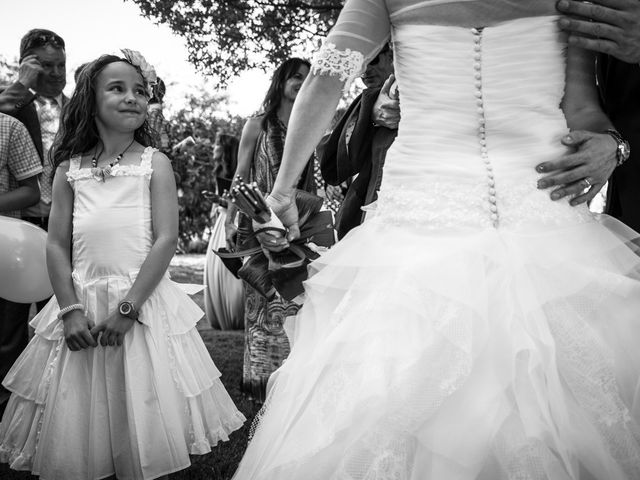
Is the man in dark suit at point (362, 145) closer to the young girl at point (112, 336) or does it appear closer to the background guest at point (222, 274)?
the young girl at point (112, 336)

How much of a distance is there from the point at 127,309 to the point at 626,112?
→ 81.8 inches

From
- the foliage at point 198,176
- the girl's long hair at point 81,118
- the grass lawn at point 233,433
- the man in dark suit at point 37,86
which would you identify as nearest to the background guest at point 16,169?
→ the man in dark suit at point 37,86

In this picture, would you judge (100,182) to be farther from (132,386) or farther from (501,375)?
(501,375)

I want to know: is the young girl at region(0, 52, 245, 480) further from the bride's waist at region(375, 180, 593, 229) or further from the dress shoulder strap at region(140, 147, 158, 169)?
the bride's waist at region(375, 180, 593, 229)

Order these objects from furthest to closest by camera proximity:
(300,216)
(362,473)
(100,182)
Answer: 1. (100,182)
2. (300,216)
3. (362,473)

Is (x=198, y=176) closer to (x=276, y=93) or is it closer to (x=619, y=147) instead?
(x=276, y=93)

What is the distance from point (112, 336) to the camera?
103 inches

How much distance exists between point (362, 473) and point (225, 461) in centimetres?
218

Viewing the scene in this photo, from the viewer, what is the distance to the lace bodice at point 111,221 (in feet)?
9.08

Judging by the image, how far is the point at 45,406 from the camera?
8.73 ft

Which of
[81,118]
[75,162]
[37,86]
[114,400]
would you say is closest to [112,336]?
[114,400]

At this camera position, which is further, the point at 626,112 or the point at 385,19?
the point at 626,112

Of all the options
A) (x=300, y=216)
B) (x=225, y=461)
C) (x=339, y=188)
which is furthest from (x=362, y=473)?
(x=339, y=188)

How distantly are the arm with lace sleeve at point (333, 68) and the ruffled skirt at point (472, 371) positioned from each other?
1.59 feet
